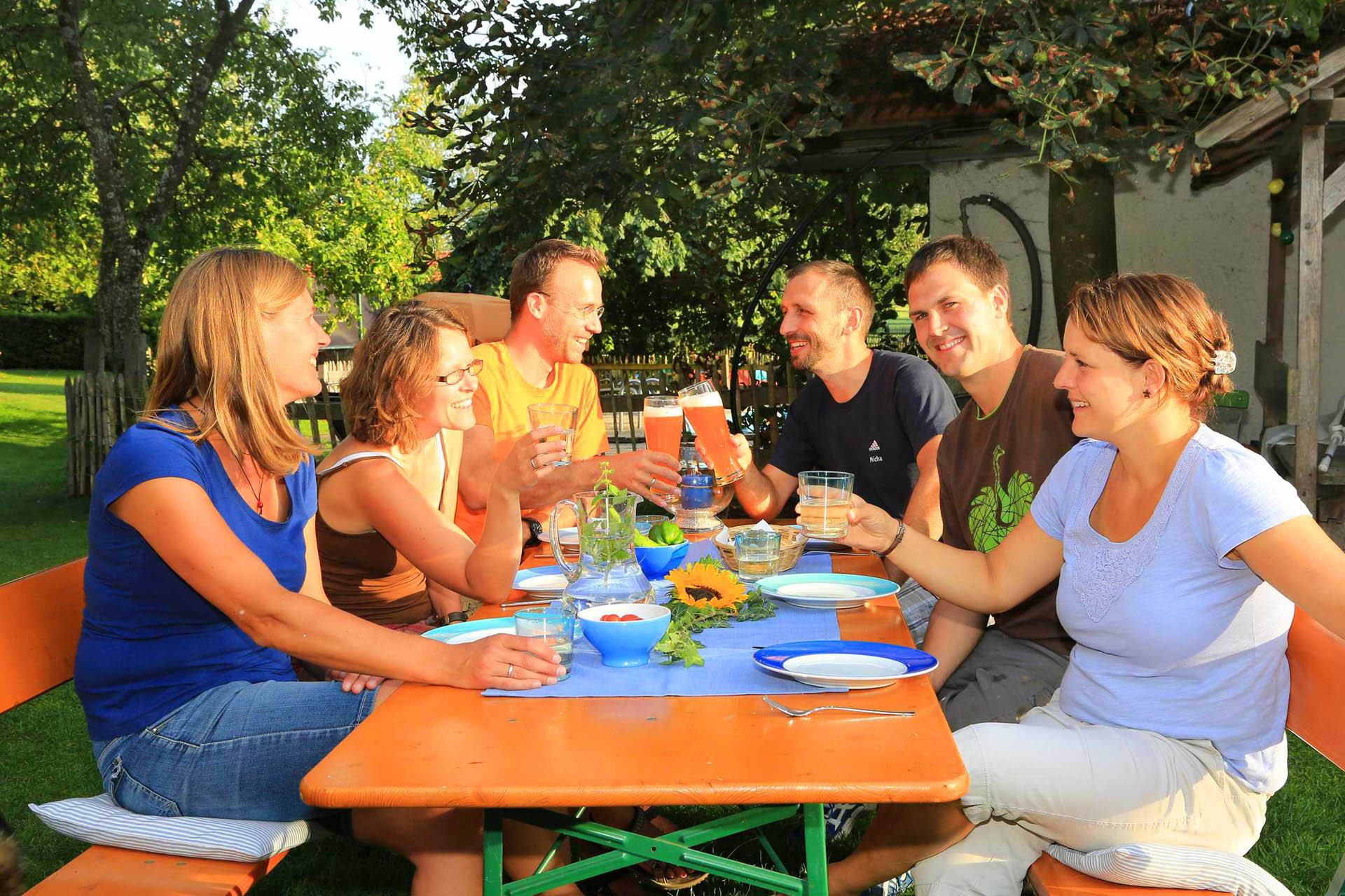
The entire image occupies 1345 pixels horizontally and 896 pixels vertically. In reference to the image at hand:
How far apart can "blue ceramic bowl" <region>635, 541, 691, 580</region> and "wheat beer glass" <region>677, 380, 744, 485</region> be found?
366mm

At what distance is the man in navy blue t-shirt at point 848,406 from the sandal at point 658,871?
4.36 feet

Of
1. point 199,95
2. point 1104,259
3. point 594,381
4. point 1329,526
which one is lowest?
point 1329,526

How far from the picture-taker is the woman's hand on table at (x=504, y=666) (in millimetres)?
1964

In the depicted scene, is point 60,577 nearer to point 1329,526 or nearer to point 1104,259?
point 1104,259

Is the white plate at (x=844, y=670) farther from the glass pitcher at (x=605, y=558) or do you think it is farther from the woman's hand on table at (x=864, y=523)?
the woman's hand on table at (x=864, y=523)

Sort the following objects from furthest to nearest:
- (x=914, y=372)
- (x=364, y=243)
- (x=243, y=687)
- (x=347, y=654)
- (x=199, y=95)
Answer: (x=364, y=243)
(x=199, y=95)
(x=914, y=372)
(x=243, y=687)
(x=347, y=654)

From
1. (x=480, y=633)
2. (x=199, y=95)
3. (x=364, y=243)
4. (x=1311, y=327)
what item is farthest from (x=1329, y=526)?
(x=364, y=243)

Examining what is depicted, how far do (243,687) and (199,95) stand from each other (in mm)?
10362

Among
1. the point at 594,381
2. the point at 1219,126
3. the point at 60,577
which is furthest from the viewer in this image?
the point at 1219,126

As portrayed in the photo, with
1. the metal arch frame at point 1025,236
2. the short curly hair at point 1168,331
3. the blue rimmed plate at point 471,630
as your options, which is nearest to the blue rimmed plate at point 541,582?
the blue rimmed plate at point 471,630

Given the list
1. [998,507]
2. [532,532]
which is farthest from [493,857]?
[532,532]

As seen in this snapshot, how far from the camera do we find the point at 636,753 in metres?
1.62

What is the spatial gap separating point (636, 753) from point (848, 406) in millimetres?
2715

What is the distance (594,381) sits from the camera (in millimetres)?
4766
